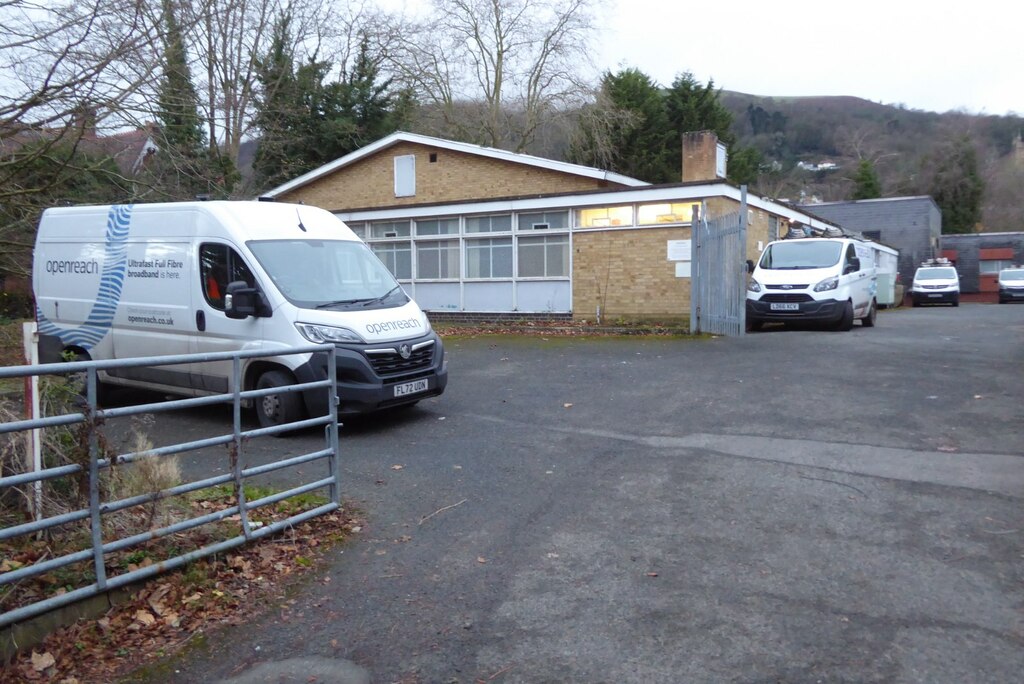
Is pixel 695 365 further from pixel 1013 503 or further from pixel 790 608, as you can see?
pixel 790 608

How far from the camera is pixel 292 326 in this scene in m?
8.70

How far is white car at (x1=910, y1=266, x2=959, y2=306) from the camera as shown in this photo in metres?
38.1

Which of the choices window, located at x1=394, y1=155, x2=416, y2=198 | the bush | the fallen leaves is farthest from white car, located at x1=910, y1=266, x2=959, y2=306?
the fallen leaves

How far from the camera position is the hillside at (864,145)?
73.6m

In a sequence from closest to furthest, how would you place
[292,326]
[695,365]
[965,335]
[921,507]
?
[921,507] → [292,326] → [695,365] → [965,335]

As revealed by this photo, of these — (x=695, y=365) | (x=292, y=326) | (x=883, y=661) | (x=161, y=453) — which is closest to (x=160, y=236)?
(x=292, y=326)

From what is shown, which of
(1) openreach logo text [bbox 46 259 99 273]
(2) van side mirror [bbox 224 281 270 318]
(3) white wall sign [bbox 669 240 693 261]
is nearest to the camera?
(2) van side mirror [bbox 224 281 270 318]

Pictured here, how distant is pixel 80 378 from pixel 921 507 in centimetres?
552

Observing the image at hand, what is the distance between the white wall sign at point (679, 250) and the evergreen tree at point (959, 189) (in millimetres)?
55802

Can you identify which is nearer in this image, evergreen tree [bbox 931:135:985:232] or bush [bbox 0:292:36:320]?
bush [bbox 0:292:36:320]

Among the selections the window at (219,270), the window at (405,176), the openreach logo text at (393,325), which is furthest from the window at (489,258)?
the window at (219,270)

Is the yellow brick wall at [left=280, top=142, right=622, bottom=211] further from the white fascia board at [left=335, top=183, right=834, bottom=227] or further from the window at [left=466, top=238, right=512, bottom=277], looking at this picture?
the window at [left=466, top=238, right=512, bottom=277]

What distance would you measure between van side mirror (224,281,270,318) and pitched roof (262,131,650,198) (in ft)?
43.5

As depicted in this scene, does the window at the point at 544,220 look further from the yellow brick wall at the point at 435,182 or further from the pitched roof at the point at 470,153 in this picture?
the pitched roof at the point at 470,153
